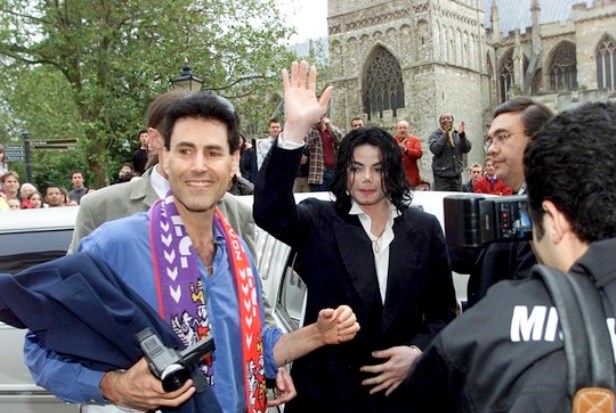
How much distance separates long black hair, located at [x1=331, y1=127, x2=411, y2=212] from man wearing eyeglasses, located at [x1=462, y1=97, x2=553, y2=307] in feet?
1.33

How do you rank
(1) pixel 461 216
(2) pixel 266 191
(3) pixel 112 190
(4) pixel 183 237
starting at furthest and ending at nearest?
(3) pixel 112 190
(2) pixel 266 191
(4) pixel 183 237
(1) pixel 461 216

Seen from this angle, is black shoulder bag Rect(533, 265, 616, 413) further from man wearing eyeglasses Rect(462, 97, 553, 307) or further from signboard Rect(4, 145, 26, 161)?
signboard Rect(4, 145, 26, 161)

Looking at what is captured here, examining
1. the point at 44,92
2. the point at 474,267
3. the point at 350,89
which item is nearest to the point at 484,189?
the point at 474,267

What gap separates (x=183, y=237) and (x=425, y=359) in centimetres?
111

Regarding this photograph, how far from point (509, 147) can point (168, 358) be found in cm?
197

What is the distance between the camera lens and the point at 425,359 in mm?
1389

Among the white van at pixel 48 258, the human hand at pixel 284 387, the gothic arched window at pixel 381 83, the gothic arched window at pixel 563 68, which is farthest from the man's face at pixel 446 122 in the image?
the gothic arched window at pixel 563 68

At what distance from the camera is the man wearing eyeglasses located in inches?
103

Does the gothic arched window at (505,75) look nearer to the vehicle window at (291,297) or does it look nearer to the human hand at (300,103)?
the vehicle window at (291,297)

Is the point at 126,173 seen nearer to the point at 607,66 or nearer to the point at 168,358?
the point at 168,358

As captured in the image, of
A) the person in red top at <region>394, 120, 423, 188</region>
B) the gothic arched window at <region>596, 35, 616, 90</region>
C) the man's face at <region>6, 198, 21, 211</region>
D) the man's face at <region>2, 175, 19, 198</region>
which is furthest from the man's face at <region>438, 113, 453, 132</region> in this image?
the gothic arched window at <region>596, 35, 616, 90</region>

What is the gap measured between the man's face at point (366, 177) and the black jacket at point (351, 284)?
0.37 feet

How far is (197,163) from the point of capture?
2.27 metres

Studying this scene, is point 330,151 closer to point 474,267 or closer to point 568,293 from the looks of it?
point 474,267
